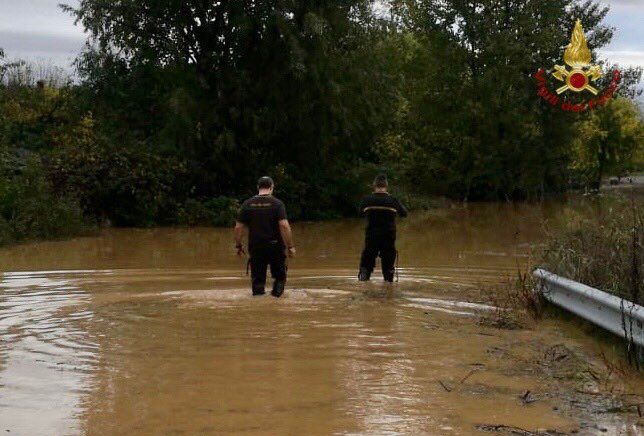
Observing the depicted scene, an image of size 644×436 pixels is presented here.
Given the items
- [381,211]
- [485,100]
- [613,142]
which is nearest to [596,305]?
[381,211]

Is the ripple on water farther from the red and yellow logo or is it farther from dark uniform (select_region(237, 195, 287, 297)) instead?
the red and yellow logo

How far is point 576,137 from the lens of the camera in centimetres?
5366

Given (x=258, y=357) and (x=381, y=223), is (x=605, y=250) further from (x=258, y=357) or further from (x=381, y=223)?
(x=381, y=223)

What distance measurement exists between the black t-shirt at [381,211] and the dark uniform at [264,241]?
232 centimetres

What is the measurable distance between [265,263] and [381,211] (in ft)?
8.79

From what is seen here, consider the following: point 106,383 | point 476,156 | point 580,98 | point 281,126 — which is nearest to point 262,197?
point 106,383

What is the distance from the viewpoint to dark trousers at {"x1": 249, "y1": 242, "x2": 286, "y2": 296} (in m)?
12.7

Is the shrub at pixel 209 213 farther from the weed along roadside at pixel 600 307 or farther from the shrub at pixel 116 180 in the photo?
the weed along roadside at pixel 600 307

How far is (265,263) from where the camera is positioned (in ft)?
41.9

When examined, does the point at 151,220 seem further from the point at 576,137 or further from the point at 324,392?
the point at 576,137

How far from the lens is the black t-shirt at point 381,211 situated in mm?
14664

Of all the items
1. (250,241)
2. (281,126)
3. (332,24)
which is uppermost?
(332,24)

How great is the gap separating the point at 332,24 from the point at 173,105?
628 centimetres

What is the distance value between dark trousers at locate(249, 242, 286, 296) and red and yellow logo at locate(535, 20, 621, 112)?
2633 centimetres
